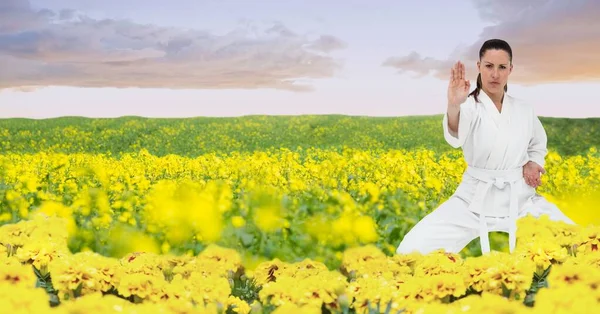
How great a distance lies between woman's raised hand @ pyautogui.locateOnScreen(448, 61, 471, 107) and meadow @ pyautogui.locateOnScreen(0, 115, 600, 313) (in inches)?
28.9

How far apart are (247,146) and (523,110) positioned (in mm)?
14572

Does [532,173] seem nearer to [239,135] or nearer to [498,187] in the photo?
[498,187]

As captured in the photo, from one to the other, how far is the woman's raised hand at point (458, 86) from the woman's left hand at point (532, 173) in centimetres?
62

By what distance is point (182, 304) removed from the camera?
2.36 metres

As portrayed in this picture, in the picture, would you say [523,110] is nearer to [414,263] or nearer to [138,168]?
[414,263]

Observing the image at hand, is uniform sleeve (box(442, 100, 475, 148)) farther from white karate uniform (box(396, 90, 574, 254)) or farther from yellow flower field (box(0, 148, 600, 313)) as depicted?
yellow flower field (box(0, 148, 600, 313))

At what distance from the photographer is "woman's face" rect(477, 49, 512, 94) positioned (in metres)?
3.86

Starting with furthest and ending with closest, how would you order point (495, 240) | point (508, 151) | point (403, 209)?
point (403, 209), point (495, 240), point (508, 151)

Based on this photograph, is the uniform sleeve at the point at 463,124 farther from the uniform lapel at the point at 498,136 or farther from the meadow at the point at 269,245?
the meadow at the point at 269,245

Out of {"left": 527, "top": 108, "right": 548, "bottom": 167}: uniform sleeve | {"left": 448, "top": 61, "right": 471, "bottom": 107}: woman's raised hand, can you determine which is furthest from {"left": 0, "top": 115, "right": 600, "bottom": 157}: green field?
{"left": 448, "top": 61, "right": 471, "bottom": 107}: woman's raised hand

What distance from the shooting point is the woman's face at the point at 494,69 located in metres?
3.86

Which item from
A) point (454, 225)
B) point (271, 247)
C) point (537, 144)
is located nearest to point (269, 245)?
point (271, 247)

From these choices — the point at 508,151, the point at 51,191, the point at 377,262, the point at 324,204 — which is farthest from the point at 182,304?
the point at 51,191

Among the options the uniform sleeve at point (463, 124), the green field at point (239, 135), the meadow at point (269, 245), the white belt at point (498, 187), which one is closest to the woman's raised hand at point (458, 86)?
the uniform sleeve at point (463, 124)
